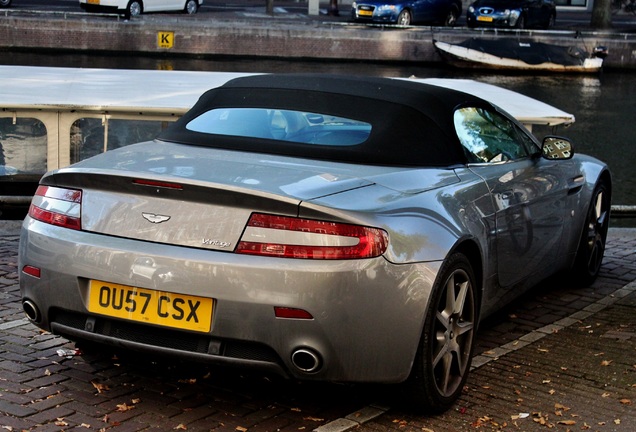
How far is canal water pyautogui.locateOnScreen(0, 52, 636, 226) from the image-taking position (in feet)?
86.4

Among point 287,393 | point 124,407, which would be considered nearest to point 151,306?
point 124,407

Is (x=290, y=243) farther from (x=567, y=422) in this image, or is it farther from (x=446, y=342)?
(x=567, y=422)

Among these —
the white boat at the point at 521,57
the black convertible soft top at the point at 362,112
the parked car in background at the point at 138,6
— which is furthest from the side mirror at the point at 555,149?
the parked car in background at the point at 138,6

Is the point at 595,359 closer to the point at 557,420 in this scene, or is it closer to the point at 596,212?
the point at 557,420

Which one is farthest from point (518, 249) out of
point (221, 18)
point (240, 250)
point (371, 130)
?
point (221, 18)

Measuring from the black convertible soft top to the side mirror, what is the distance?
0.71m

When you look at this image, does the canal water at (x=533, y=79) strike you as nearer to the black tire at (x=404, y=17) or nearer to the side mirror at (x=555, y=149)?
the black tire at (x=404, y=17)

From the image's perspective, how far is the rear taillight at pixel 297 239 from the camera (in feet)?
14.2

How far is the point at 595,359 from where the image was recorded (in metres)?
5.91

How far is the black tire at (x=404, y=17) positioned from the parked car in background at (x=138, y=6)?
7.76 m

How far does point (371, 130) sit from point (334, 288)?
1208 mm

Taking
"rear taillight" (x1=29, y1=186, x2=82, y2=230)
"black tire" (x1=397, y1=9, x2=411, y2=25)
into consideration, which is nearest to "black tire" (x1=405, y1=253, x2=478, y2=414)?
"rear taillight" (x1=29, y1=186, x2=82, y2=230)

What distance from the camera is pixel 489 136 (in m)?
6.02

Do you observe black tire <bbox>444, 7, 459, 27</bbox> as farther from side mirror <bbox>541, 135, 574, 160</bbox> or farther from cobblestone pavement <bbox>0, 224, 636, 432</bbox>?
cobblestone pavement <bbox>0, 224, 636, 432</bbox>
